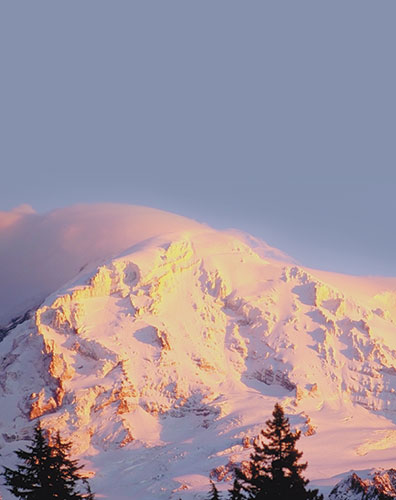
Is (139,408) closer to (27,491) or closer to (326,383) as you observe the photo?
(326,383)

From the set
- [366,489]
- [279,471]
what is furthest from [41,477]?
[366,489]

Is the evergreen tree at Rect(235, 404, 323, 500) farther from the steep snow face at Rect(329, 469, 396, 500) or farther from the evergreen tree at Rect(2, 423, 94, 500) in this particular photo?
the steep snow face at Rect(329, 469, 396, 500)

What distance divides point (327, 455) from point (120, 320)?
68.3 m

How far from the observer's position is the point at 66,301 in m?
200

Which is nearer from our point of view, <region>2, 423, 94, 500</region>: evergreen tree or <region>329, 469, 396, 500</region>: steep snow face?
<region>2, 423, 94, 500</region>: evergreen tree

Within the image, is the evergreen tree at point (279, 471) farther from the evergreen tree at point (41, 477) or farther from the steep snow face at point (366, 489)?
the steep snow face at point (366, 489)

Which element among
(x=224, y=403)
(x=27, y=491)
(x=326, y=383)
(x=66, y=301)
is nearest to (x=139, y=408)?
(x=224, y=403)

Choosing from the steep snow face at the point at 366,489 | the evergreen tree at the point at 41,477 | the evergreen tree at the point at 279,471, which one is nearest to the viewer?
the evergreen tree at the point at 41,477

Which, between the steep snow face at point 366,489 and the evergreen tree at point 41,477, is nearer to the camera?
the evergreen tree at point 41,477

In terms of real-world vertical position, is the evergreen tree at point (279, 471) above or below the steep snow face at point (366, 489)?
above

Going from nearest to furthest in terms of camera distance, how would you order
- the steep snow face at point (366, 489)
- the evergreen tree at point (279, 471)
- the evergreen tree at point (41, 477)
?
the evergreen tree at point (41, 477), the evergreen tree at point (279, 471), the steep snow face at point (366, 489)

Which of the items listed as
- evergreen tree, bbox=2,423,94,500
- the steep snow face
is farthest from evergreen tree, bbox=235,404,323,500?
the steep snow face

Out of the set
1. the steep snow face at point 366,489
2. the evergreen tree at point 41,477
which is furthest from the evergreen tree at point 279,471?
the steep snow face at point 366,489

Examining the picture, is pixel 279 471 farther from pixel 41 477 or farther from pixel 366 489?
pixel 366 489
